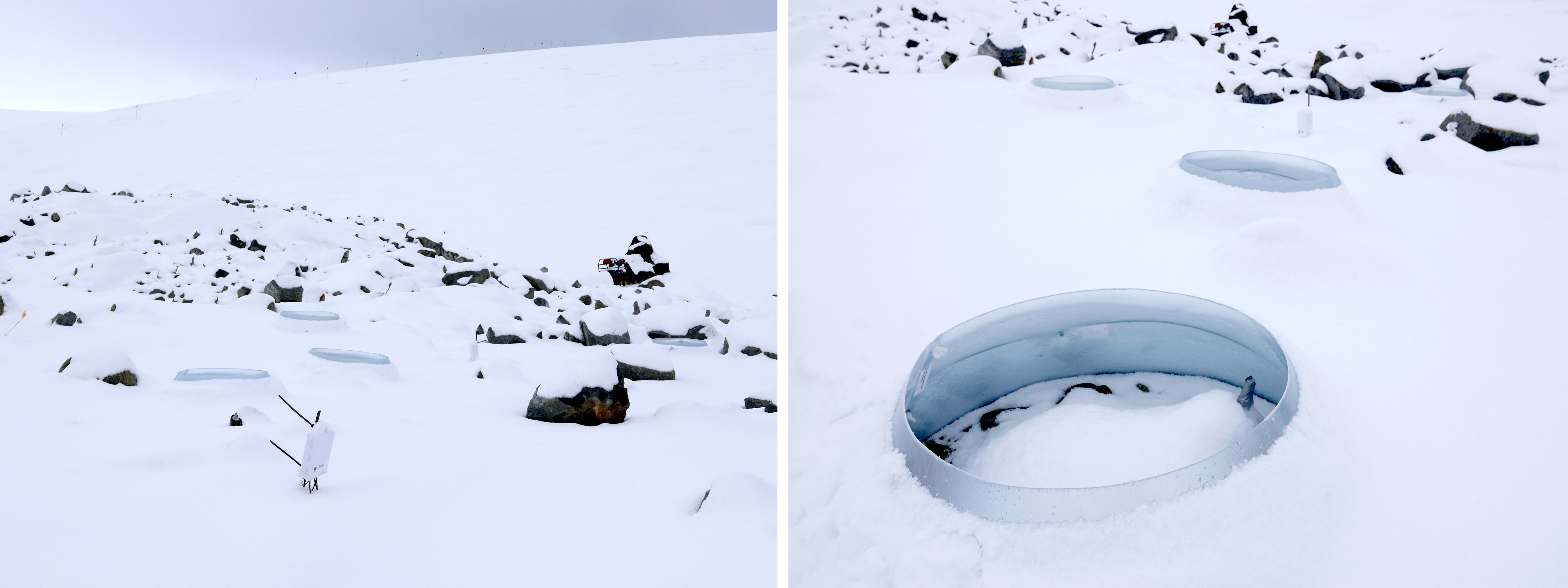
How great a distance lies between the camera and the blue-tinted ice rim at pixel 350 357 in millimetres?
1697

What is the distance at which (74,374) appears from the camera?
1420 mm

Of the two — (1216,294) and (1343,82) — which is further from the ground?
(1343,82)

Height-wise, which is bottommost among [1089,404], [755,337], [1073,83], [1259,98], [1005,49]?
[755,337]

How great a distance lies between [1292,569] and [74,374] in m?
2.10

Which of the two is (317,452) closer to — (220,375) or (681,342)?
(220,375)

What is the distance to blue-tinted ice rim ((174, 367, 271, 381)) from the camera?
1.45 metres

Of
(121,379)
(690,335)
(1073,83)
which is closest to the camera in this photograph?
(121,379)

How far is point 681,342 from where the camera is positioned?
8.07 ft

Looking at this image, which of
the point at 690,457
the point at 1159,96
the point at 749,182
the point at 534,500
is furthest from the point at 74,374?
the point at 1159,96

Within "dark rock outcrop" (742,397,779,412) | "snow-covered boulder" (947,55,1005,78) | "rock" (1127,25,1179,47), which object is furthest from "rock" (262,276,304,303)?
"rock" (1127,25,1179,47)

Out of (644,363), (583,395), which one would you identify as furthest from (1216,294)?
(583,395)

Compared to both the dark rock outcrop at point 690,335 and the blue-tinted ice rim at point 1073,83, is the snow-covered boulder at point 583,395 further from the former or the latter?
the blue-tinted ice rim at point 1073,83

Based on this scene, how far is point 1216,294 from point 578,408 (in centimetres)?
214

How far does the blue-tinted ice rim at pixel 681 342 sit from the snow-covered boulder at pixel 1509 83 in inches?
222
